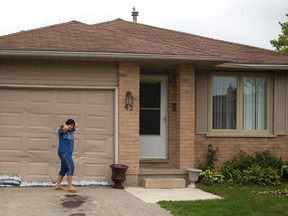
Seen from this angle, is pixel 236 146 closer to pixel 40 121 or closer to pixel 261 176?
pixel 261 176

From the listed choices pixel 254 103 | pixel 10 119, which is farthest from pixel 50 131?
pixel 254 103

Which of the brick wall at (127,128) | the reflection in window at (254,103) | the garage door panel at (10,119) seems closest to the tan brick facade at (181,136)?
the brick wall at (127,128)

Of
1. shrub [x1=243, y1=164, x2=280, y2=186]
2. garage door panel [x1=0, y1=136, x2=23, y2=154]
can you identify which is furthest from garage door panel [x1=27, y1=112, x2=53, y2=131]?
shrub [x1=243, y1=164, x2=280, y2=186]

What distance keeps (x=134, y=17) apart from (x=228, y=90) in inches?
308

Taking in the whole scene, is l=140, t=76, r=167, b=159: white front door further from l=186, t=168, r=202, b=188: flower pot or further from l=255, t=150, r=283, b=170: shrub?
l=255, t=150, r=283, b=170: shrub

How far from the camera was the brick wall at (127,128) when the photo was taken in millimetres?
12031

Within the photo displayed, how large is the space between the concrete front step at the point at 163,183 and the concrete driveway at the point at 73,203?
0.82 metres

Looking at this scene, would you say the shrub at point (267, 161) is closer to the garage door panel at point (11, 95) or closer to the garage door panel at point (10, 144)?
the garage door panel at point (10, 144)

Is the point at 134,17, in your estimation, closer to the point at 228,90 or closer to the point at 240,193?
the point at 228,90

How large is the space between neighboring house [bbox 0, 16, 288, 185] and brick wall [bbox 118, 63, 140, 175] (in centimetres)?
2

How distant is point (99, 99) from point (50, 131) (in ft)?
4.39

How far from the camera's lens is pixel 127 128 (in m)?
12.0

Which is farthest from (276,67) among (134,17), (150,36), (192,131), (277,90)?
(134,17)

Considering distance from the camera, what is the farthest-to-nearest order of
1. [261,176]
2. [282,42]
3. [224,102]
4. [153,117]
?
[282,42] < [224,102] < [153,117] < [261,176]
